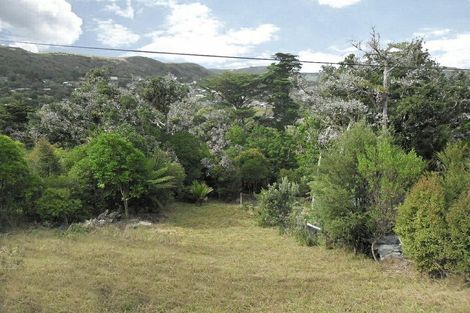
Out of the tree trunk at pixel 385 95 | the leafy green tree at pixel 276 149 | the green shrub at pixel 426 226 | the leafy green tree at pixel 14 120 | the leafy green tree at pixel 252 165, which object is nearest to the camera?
the green shrub at pixel 426 226

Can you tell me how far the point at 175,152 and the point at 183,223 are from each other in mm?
8044

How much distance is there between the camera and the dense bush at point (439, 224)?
10.2 m

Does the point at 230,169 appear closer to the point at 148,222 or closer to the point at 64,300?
the point at 148,222

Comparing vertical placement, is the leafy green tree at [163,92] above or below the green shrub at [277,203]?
above

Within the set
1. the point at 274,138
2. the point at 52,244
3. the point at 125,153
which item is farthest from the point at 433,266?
the point at 274,138

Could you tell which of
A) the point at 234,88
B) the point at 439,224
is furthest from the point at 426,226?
the point at 234,88

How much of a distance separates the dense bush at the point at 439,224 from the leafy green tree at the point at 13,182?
13.3 metres

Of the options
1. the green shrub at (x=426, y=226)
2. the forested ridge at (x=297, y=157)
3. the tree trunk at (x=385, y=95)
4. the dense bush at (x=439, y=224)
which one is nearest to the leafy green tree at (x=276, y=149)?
the forested ridge at (x=297, y=157)

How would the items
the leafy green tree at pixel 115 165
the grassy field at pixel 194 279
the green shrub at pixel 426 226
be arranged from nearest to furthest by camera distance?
the grassy field at pixel 194 279 < the green shrub at pixel 426 226 < the leafy green tree at pixel 115 165

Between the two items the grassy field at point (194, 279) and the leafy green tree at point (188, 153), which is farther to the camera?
the leafy green tree at point (188, 153)

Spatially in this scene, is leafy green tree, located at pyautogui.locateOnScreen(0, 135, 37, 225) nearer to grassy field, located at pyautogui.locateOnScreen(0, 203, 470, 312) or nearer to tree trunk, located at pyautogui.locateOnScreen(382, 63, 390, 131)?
grassy field, located at pyautogui.locateOnScreen(0, 203, 470, 312)

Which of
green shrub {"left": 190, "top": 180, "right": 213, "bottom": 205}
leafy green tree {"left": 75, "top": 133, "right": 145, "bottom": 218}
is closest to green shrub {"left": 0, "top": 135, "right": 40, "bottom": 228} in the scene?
leafy green tree {"left": 75, "top": 133, "right": 145, "bottom": 218}

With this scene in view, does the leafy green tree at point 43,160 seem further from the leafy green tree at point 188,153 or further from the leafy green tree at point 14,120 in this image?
the leafy green tree at point 188,153

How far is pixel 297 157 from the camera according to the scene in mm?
27797
